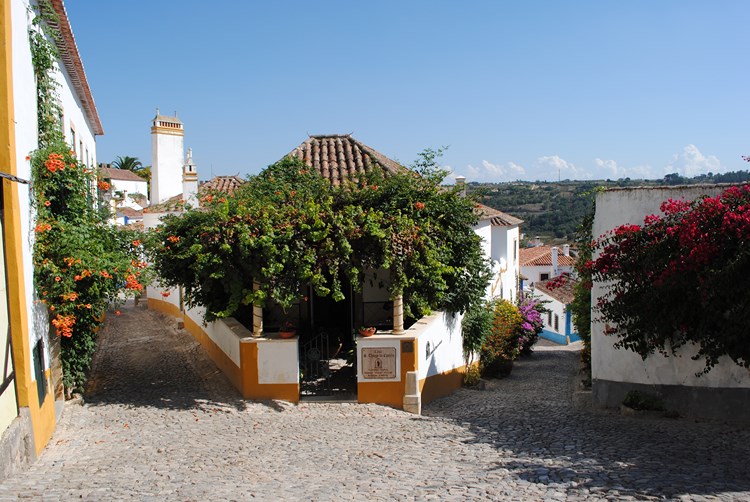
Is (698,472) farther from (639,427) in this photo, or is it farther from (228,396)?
(228,396)

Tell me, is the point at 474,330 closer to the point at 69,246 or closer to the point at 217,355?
the point at 217,355

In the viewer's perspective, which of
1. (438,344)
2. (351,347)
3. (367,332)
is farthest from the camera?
(351,347)

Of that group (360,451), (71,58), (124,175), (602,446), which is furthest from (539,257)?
(360,451)

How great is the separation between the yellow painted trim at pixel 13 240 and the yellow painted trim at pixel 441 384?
6.55 m

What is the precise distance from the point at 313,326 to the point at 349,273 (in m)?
4.92

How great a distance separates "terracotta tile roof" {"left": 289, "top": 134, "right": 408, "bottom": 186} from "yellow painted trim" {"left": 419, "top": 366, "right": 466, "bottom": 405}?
538 centimetres

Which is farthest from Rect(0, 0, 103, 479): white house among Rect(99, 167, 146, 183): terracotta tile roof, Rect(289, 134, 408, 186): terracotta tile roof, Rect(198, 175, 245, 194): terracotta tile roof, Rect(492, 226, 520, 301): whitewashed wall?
Rect(99, 167, 146, 183): terracotta tile roof

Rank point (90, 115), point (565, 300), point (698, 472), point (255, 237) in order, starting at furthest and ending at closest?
point (565, 300), point (90, 115), point (255, 237), point (698, 472)

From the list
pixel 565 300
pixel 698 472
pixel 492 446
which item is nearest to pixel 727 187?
pixel 698 472

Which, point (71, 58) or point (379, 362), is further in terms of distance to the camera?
point (71, 58)

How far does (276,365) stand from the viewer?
38.3 ft

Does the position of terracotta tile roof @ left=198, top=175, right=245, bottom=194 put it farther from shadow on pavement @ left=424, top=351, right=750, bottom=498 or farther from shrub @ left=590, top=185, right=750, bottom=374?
shrub @ left=590, top=185, right=750, bottom=374

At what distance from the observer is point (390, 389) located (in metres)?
11.7

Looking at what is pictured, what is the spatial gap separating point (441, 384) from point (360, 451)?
197 inches
